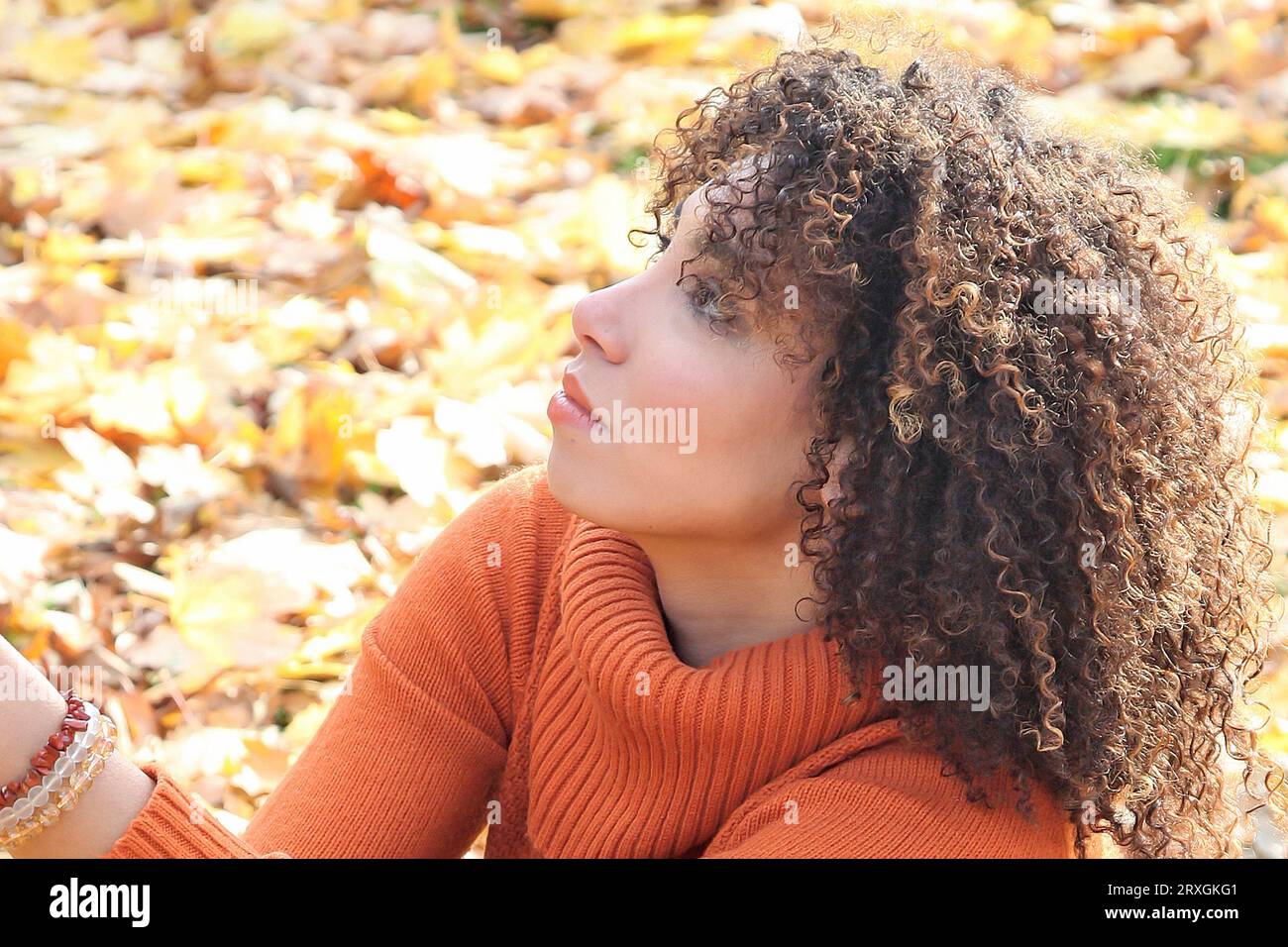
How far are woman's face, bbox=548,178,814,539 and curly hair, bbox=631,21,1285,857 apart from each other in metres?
0.02

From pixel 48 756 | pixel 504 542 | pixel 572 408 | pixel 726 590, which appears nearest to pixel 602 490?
pixel 572 408

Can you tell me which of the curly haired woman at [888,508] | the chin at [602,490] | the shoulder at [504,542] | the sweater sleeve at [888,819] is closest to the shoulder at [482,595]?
the shoulder at [504,542]

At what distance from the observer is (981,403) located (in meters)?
1.32

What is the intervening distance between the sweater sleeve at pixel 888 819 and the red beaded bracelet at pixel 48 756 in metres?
0.56

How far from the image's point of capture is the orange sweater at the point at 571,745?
52.6 inches

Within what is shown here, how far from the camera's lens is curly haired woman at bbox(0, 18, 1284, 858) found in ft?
4.30

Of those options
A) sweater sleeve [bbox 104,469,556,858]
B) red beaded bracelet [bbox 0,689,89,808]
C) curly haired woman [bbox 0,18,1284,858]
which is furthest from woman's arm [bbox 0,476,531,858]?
red beaded bracelet [bbox 0,689,89,808]

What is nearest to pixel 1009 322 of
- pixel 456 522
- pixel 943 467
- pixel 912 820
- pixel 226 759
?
pixel 943 467

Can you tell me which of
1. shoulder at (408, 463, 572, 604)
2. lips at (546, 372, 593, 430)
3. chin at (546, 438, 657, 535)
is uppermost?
lips at (546, 372, 593, 430)

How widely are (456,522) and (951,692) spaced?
1.91ft

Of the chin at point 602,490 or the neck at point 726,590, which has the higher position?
the chin at point 602,490

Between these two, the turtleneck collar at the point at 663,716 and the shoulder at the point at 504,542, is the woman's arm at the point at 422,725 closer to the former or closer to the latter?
the shoulder at the point at 504,542

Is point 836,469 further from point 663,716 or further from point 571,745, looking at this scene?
point 571,745

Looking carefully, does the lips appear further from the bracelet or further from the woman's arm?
the bracelet
